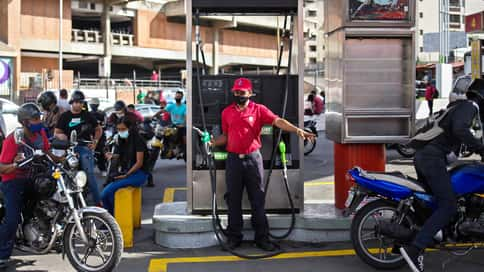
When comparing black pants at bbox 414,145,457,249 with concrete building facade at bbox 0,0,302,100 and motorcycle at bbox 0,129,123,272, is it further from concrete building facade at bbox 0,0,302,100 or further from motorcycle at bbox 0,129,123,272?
concrete building facade at bbox 0,0,302,100

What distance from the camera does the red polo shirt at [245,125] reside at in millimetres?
6422

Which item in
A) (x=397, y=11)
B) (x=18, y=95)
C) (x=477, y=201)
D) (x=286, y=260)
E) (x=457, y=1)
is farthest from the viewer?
(x=457, y=1)

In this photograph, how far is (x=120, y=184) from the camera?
7.31 meters

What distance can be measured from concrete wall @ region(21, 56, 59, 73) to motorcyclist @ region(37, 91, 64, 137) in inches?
1493

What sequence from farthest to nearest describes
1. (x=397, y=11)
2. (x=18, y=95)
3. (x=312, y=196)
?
(x=18, y=95) → (x=312, y=196) → (x=397, y=11)

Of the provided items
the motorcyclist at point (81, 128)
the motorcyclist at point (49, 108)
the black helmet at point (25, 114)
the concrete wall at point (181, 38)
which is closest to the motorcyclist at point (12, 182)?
the black helmet at point (25, 114)

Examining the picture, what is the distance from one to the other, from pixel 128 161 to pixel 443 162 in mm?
3956

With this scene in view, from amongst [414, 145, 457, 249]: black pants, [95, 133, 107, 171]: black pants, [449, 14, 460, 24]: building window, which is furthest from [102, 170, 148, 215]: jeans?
[449, 14, 460, 24]: building window

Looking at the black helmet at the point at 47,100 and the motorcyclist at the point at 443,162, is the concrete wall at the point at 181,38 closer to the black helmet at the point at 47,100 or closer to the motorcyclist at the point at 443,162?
the black helmet at the point at 47,100

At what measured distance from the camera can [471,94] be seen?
18.7 ft

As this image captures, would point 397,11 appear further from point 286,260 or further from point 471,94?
point 286,260

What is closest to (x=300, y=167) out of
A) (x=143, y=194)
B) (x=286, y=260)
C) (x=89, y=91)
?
(x=286, y=260)

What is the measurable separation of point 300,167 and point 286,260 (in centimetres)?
131

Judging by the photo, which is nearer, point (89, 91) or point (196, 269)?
point (196, 269)
